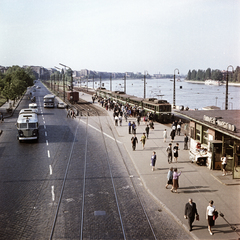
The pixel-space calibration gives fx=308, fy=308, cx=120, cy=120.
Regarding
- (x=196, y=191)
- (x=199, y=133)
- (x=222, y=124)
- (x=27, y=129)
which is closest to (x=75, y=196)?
(x=196, y=191)

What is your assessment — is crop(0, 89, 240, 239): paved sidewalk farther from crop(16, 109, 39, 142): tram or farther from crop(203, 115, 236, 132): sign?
crop(16, 109, 39, 142): tram

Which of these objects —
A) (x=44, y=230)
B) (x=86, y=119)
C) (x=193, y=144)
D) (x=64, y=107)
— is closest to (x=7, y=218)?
(x=44, y=230)

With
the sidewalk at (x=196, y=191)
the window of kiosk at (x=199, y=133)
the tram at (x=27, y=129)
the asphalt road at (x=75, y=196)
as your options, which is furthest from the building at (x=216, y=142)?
the tram at (x=27, y=129)

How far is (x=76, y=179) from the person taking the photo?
17125 millimetres

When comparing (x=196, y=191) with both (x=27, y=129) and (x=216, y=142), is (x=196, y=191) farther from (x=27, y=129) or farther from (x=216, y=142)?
(x=27, y=129)

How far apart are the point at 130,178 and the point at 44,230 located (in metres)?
7.10

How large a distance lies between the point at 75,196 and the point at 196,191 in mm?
5803

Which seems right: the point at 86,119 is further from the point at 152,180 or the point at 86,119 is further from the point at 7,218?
the point at 7,218

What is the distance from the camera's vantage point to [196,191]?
1484cm

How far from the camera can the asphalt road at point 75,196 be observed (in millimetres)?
11117

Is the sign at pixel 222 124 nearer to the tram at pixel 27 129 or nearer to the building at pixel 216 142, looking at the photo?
the building at pixel 216 142

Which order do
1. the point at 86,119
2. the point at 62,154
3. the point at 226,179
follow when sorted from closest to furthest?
the point at 226,179
the point at 62,154
the point at 86,119

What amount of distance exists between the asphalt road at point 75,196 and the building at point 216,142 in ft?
15.2

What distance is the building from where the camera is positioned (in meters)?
16.0
